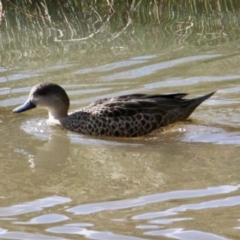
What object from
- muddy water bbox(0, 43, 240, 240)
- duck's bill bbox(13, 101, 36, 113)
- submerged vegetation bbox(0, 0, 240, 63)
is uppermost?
submerged vegetation bbox(0, 0, 240, 63)

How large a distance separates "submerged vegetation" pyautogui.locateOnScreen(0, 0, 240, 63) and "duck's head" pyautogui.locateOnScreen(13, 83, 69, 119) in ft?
8.63

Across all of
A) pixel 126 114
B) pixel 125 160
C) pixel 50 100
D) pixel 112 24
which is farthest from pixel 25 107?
pixel 112 24

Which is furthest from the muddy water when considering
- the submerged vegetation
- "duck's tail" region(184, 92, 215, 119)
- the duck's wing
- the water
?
the submerged vegetation

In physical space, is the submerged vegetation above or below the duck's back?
above

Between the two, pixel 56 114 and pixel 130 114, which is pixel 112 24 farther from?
pixel 130 114

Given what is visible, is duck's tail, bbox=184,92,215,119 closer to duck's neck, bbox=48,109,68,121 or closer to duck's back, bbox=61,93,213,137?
duck's back, bbox=61,93,213,137

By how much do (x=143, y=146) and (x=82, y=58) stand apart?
3493 mm

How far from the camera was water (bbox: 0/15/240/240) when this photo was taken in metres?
5.59

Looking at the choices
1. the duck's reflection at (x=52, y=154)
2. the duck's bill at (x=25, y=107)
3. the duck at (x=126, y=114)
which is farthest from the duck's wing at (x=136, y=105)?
the duck's bill at (x=25, y=107)

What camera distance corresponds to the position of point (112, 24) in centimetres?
1309

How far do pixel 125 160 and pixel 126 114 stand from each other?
1.24 metres

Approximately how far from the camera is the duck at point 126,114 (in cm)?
836

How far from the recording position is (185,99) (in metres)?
8.69

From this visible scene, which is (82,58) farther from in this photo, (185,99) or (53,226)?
(53,226)
